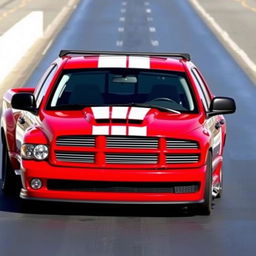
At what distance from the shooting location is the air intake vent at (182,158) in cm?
1055

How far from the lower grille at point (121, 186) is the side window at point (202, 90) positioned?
4.73 ft

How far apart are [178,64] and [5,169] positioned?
2.20m

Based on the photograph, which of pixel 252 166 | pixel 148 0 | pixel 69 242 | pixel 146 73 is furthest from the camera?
pixel 148 0

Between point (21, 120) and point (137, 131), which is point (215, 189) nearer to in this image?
point (137, 131)

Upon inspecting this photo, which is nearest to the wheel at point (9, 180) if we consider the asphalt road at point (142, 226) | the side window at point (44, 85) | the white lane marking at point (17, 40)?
the asphalt road at point (142, 226)

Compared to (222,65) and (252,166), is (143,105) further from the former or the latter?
(222,65)

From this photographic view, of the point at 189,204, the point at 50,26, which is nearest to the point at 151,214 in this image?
the point at 189,204

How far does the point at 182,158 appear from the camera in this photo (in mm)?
10570

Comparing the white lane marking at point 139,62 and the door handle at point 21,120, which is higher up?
the white lane marking at point 139,62

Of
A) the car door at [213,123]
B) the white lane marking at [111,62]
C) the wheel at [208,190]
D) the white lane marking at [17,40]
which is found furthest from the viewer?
the white lane marking at [17,40]

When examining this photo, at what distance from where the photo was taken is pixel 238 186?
13.2m

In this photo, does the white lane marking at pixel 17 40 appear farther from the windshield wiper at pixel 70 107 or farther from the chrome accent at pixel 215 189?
the windshield wiper at pixel 70 107

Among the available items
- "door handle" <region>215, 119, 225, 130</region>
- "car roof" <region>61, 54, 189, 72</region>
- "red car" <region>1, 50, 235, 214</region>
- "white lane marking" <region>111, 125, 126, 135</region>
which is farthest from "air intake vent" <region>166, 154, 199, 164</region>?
"car roof" <region>61, 54, 189, 72</region>

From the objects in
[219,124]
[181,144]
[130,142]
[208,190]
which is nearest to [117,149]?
[130,142]
